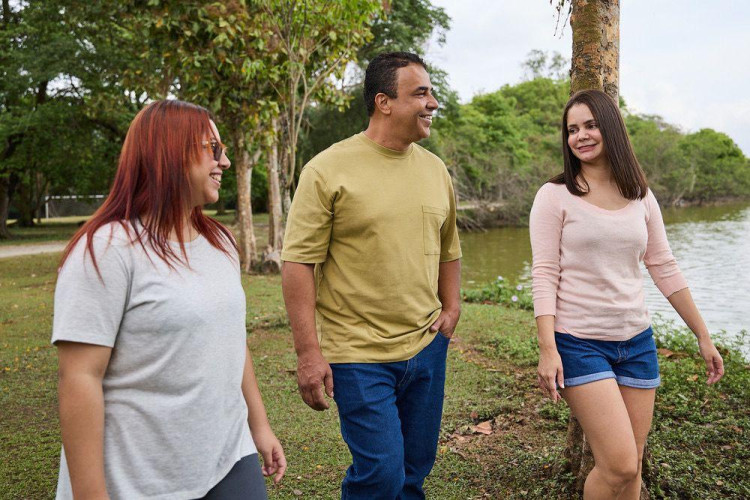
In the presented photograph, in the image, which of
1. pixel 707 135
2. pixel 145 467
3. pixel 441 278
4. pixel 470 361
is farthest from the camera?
pixel 707 135

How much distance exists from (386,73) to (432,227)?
27.9 inches

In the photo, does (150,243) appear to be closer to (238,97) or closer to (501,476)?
(501,476)

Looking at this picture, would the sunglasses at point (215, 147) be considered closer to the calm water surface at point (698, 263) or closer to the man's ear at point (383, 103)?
the man's ear at point (383, 103)

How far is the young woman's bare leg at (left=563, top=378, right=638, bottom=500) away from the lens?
108 inches

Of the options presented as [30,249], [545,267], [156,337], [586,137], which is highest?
[586,137]

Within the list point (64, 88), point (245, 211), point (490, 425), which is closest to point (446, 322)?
point (490, 425)

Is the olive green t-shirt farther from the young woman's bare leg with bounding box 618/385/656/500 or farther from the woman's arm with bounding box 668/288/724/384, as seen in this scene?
the woman's arm with bounding box 668/288/724/384

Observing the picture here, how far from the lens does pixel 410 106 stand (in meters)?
2.97

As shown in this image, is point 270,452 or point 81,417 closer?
point 81,417

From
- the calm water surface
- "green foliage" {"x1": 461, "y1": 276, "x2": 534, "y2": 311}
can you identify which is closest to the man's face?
the calm water surface

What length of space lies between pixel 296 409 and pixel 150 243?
12.5 ft

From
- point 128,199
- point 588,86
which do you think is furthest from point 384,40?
point 128,199

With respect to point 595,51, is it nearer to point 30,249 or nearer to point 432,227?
point 432,227

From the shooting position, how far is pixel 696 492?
3641 millimetres
